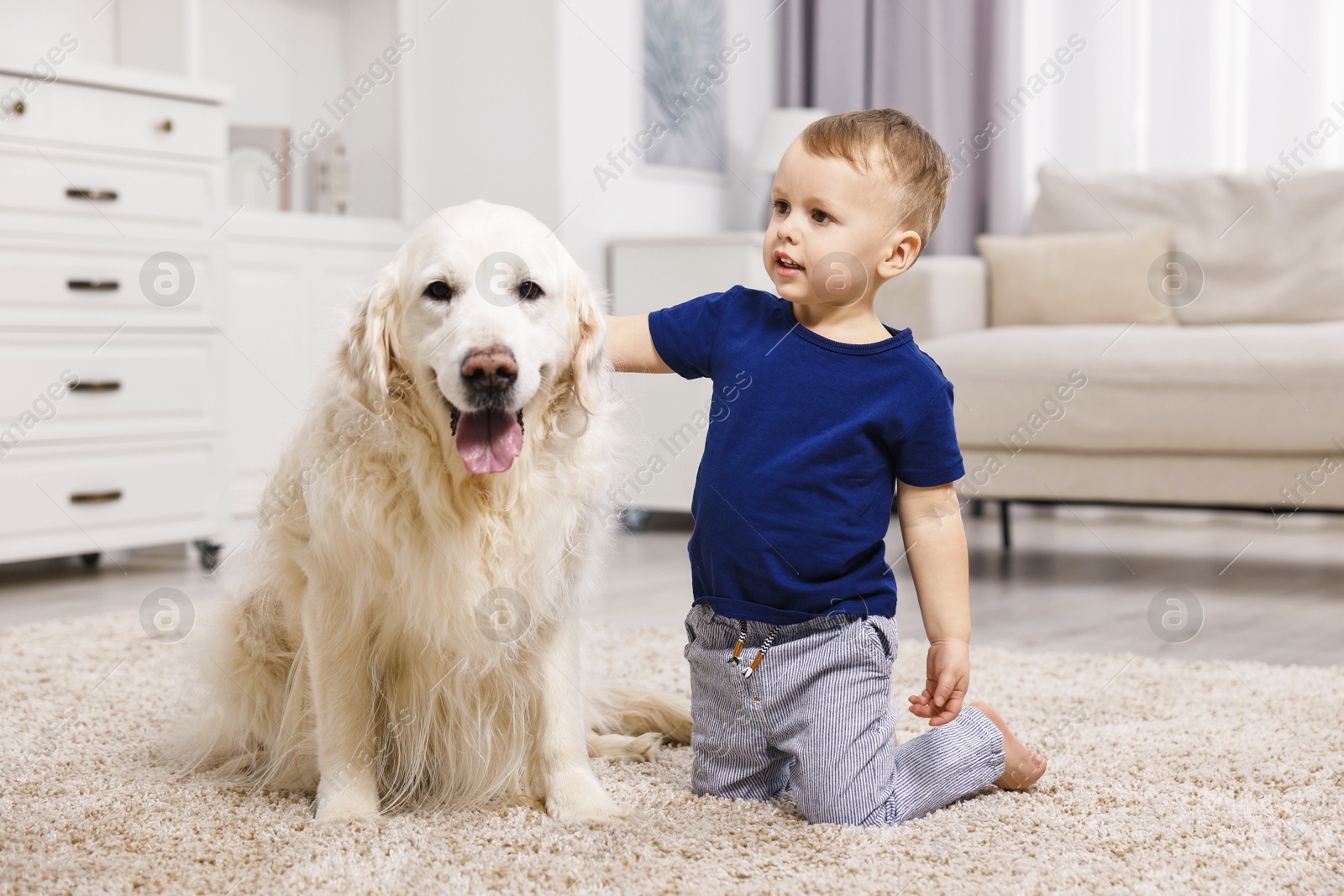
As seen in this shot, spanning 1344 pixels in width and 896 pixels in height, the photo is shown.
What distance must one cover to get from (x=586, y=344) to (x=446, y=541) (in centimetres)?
25

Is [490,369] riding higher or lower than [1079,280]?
lower

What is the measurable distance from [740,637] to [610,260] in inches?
110

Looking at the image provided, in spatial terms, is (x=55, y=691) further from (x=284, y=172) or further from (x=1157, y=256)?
(x=1157, y=256)

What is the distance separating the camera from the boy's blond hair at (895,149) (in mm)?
1280

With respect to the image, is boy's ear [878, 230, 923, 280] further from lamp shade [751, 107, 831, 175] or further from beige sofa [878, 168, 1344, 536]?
lamp shade [751, 107, 831, 175]

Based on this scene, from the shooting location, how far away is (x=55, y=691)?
1.85 m

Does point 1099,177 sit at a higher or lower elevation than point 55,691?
higher

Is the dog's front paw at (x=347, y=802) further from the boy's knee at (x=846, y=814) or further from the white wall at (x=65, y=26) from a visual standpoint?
the white wall at (x=65, y=26)

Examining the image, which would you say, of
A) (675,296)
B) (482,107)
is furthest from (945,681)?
(482,107)

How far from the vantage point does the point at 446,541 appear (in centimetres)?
123

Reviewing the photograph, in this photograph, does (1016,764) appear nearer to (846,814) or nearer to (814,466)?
(846,814)

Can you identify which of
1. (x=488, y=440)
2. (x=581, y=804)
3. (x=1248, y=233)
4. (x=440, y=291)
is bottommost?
(x=581, y=804)

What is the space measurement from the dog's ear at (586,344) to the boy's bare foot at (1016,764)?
580 mm

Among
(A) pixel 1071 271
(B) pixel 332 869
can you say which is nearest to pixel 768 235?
(B) pixel 332 869
